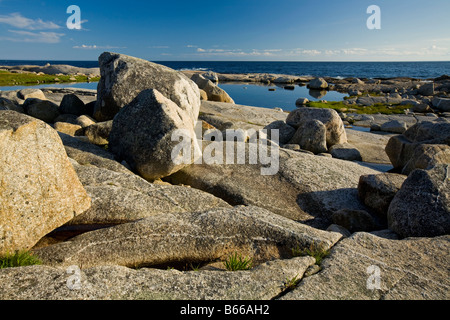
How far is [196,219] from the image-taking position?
648cm

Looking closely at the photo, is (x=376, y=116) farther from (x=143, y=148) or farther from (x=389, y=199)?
(x=143, y=148)

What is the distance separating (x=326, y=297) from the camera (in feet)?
13.7

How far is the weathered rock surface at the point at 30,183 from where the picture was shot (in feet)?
16.5

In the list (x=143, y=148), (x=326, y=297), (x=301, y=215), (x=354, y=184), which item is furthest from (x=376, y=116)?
(x=326, y=297)

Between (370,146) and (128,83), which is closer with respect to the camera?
(128,83)

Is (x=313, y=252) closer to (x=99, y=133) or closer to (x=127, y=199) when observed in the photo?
(x=127, y=199)

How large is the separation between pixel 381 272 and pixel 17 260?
20.3 feet

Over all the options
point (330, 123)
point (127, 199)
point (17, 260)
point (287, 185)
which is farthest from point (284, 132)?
point (17, 260)

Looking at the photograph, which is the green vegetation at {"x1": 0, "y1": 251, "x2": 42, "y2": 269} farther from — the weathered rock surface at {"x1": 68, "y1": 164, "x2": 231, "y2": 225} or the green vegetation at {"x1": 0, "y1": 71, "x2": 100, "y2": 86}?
the green vegetation at {"x1": 0, "y1": 71, "x2": 100, "y2": 86}

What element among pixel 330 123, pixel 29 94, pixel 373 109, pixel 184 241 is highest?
pixel 29 94

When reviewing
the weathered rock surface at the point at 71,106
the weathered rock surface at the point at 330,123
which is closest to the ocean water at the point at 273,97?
the weathered rock surface at the point at 330,123

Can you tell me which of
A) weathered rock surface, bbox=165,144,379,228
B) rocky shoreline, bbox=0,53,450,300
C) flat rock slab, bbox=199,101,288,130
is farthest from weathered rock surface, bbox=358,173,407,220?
flat rock slab, bbox=199,101,288,130

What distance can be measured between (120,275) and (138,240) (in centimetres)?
136

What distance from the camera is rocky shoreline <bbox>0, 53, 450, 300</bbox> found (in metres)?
4.37
